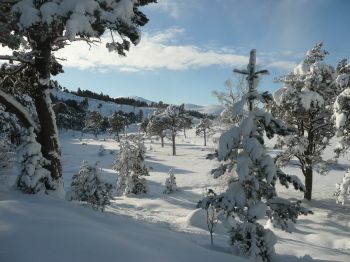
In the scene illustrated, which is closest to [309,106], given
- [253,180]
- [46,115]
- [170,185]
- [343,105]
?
[343,105]

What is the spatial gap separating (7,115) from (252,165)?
1092 cm

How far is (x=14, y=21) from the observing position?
9094mm

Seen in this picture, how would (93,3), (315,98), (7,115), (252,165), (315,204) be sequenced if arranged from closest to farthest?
1. (93,3)
2. (252,165)
3. (7,115)
4. (315,98)
5. (315,204)

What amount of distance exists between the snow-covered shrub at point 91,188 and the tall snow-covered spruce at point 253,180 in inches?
325

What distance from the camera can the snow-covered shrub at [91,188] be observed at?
1642 cm

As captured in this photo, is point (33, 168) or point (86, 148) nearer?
point (33, 168)

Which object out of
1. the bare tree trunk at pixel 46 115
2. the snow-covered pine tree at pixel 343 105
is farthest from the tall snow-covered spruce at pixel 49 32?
the snow-covered pine tree at pixel 343 105

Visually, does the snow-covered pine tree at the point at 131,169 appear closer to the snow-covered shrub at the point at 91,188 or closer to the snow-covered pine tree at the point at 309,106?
the snow-covered pine tree at the point at 309,106

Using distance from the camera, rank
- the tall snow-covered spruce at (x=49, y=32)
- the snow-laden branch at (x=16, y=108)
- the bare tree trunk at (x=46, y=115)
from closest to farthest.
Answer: the tall snow-covered spruce at (x=49, y=32), the snow-laden branch at (x=16, y=108), the bare tree trunk at (x=46, y=115)

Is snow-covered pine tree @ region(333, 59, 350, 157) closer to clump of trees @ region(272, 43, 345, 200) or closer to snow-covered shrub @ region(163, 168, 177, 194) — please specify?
clump of trees @ region(272, 43, 345, 200)

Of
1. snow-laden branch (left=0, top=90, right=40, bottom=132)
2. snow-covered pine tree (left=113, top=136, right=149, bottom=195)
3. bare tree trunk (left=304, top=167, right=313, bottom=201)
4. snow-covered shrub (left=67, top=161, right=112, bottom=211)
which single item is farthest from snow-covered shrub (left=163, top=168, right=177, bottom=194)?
snow-laden branch (left=0, top=90, right=40, bottom=132)

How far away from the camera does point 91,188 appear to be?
651 inches

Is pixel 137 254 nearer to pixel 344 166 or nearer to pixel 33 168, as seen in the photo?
pixel 33 168

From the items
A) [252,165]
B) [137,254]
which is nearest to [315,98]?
[252,165]
